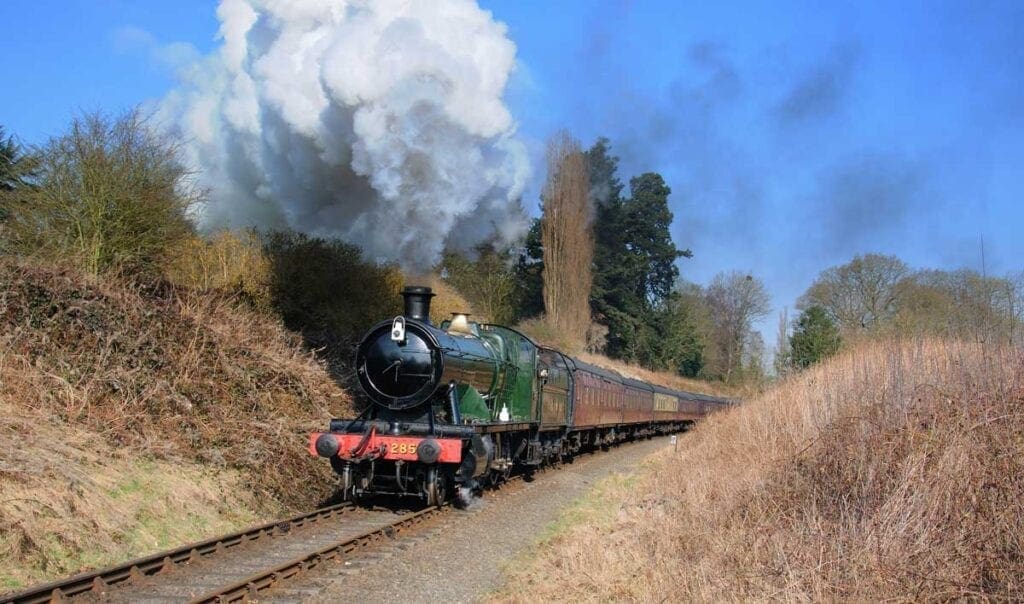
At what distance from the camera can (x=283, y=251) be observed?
21.2m

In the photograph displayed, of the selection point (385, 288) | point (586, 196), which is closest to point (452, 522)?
point (385, 288)

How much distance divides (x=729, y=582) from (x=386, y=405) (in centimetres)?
663

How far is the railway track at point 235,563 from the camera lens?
22.7 feet

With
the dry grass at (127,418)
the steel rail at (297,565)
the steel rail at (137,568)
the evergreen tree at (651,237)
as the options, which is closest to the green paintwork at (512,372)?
the dry grass at (127,418)

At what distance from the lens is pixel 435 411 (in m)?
12.5

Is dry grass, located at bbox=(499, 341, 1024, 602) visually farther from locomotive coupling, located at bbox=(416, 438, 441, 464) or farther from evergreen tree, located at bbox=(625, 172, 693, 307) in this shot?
evergreen tree, located at bbox=(625, 172, 693, 307)

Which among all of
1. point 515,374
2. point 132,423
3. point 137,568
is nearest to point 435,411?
point 515,374

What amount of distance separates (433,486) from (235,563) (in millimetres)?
3737

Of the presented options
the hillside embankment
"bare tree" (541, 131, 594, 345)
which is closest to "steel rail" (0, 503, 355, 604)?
the hillside embankment

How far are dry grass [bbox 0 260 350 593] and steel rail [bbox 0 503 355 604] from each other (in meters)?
0.86

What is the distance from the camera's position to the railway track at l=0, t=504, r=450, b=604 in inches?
272

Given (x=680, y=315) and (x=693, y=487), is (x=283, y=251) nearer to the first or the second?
(x=693, y=487)

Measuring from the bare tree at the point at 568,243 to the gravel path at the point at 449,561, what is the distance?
61.2 feet

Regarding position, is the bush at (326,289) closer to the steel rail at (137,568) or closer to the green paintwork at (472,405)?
the green paintwork at (472,405)
